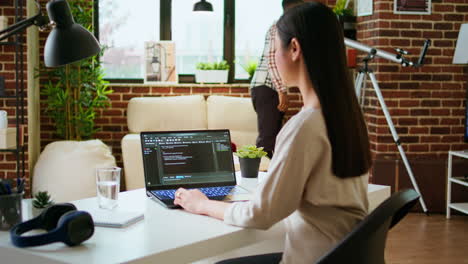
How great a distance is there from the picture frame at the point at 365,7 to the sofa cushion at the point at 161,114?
176cm

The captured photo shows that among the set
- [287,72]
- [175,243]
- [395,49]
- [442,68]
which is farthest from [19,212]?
[442,68]

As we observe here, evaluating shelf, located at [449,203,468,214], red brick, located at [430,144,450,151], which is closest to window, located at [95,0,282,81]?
red brick, located at [430,144,450,151]

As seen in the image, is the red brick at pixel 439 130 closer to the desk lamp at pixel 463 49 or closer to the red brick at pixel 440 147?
the red brick at pixel 440 147

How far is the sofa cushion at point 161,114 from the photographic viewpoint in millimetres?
5656

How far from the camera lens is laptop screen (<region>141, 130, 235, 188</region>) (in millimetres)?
2377

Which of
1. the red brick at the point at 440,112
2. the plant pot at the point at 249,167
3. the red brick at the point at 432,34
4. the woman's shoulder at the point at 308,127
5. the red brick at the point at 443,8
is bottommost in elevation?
the plant pot at the point at 249,167

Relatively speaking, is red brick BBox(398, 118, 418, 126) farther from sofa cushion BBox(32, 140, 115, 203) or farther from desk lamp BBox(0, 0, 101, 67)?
desk lamp BBox(0, 0, 101, 67)

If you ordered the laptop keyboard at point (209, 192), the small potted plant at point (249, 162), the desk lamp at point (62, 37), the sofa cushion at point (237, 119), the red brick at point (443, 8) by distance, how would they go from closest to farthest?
the desk lamp at point (62, 37) < the laptop keyboard at point (209, 192) < the small potted plant at point (249, 162) < the red brick at point (443, 8) < the sofa cushion at point (237, 119)

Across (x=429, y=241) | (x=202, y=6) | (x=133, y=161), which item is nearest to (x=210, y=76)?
(x=202, y=6)

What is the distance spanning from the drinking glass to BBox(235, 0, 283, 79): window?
4284mm

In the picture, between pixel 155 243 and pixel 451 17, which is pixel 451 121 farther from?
pixel 155 243

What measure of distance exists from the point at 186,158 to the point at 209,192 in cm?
19

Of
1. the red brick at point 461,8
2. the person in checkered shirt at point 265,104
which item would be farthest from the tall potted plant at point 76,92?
the red brick at point 461,8

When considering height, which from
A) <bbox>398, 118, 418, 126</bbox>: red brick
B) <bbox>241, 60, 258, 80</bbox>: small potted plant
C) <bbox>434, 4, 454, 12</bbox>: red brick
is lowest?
<bbox>398, 118, 418, 126</bbox>: red brick
